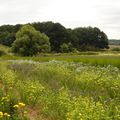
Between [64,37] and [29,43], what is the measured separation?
781 inches

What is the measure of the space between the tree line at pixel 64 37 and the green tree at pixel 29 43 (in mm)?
3739

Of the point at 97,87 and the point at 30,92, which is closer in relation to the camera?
the point at 30,92

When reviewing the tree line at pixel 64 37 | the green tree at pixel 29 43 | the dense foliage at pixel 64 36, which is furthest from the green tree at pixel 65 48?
the green tree at pixel 29 43

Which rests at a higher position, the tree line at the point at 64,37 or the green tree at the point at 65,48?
the tree line at the point at 64,37

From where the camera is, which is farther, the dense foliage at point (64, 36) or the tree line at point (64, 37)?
the dense foliage at point (64, 36)

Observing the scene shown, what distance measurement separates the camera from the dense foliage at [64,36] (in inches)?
3681

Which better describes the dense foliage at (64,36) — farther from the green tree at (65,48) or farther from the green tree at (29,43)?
the green tree at (29,43)

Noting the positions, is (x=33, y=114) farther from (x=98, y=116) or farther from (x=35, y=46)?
(x=35, y=46)

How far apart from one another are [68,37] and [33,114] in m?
86.5

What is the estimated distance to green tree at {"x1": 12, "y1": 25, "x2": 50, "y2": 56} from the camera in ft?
247

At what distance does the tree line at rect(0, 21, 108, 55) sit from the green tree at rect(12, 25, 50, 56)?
3739 millimetres

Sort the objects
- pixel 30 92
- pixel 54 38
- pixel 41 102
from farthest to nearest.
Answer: pixel 54 38
pixel 30 92
pixel 41 102

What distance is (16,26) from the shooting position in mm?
110750

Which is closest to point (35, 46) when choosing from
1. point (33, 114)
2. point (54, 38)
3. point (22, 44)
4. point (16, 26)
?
point (22, 44)
